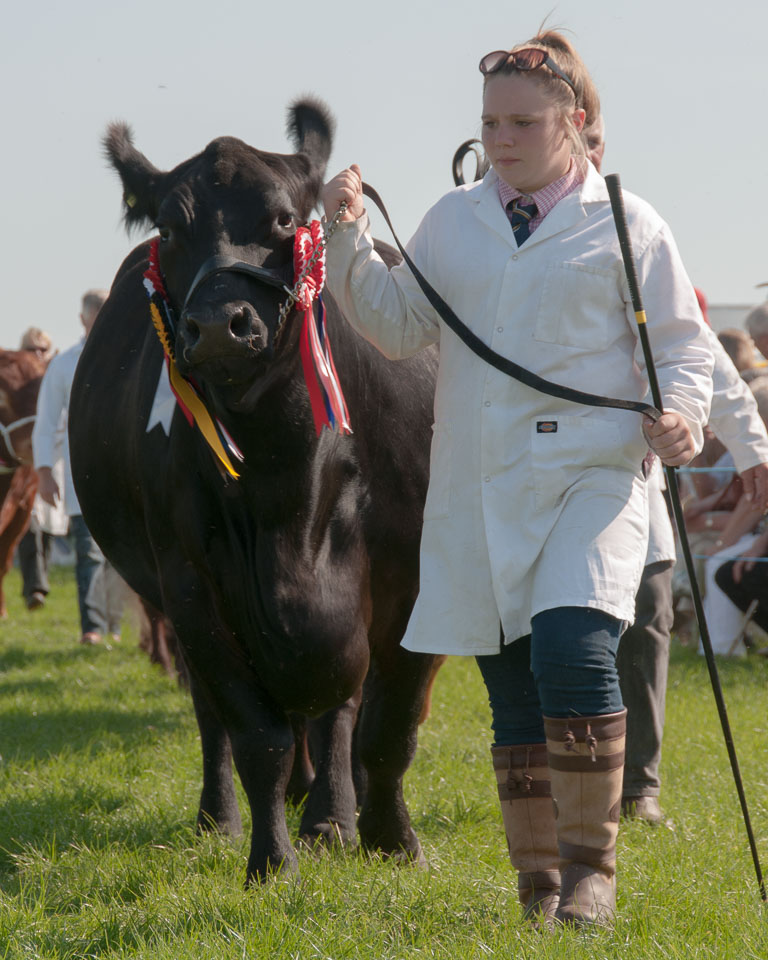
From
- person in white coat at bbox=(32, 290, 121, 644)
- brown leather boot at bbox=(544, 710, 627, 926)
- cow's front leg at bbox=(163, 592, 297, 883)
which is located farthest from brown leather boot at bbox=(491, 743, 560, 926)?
person in white coat at bbox=(32, 290, 121, 644)

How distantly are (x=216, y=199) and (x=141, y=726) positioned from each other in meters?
3.60

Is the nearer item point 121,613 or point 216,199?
point 216,199

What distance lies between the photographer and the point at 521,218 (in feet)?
10.5

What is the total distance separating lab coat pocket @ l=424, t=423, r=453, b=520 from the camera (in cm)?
320

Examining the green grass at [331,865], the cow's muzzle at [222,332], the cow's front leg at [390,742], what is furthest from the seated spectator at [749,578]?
the cow's muzzle at [222,332]

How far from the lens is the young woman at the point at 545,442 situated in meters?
2.90

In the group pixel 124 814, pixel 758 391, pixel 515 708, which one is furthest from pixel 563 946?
pixel 758 391

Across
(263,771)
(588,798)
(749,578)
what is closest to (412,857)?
(263,771)

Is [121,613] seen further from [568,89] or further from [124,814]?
[568,89]

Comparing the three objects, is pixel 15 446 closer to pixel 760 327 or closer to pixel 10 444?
pixel 10 444

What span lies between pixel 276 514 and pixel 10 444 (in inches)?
330

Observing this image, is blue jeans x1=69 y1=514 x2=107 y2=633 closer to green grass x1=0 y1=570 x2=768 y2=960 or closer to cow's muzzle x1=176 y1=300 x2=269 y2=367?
green grass x1=0 y1=570 x2=768 y2=960

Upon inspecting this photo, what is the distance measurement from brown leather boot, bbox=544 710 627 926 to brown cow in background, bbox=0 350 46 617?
9.01 metres

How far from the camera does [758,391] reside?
7781mm
